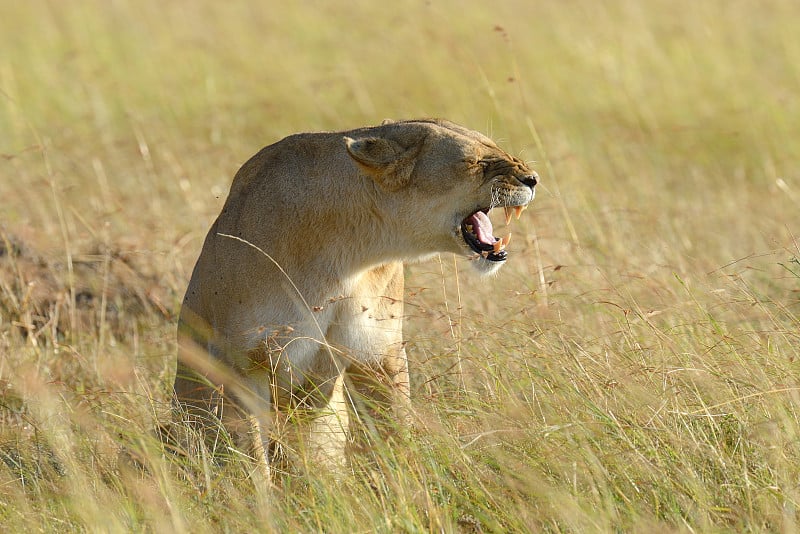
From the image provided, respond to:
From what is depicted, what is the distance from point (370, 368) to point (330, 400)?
223 mm

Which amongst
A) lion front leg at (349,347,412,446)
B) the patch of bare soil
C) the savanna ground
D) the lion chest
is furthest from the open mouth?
the patch of bare soil

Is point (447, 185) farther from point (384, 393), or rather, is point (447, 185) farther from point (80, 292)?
point (80, 292)

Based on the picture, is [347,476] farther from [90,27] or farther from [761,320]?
[90,27]

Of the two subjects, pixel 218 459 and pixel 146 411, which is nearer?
pixel 218 459

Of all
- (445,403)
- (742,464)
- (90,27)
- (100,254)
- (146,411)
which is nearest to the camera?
(742,464)

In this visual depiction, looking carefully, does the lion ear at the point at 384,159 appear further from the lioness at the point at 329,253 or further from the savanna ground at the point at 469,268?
the savanna ground at the point at 469,268

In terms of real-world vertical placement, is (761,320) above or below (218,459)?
below

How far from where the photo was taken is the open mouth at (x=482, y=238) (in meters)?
4.26

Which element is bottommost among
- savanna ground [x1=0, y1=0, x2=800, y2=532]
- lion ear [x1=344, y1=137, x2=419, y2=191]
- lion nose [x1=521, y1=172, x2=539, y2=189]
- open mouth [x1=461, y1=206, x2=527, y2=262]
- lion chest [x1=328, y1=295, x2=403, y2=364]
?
savanna ground [x1=0, y1=0, x2=800, y2=532]

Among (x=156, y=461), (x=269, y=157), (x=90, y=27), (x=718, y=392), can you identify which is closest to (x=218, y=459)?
(x=156, y=461)

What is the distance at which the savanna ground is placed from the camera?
12.3 ft

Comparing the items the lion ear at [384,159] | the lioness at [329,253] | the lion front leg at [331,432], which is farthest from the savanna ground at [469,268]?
the lion ear at [384,159]

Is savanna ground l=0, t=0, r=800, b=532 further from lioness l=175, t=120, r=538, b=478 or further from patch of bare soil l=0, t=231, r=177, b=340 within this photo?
lioness l=175, t=120, r=538, b=478

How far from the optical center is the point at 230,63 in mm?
12172
